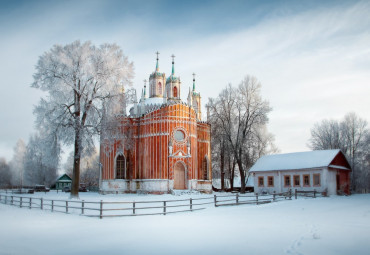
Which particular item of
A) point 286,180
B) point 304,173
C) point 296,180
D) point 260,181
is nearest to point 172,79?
point 260,181

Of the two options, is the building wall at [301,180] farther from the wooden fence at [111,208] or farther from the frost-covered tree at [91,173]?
the frost-covered tree at [91,173]

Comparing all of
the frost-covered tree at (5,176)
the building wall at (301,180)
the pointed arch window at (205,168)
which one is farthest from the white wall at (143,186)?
the frost-covered tree at (5,176)

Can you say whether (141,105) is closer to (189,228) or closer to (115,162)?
(115,162)

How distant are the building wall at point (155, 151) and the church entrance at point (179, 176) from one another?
1.53 feet

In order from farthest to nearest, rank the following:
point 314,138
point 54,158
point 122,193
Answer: point 314,138
point 122,193
point 54,158

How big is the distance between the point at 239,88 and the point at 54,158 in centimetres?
2382

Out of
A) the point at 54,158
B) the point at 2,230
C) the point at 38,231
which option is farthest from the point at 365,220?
the point at 54,158

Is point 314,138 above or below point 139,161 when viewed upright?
above

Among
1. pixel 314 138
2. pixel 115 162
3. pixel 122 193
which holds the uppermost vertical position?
pixel 314 138

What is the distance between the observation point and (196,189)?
134 ft

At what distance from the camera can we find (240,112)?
43.6m

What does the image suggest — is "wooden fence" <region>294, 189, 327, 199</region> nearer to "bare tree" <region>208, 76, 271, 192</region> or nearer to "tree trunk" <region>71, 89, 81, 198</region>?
"bare tree" <region>208, 76, 271, 192</region>

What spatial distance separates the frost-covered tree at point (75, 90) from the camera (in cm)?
2825

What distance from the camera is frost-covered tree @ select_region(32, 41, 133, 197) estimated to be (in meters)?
28.2
